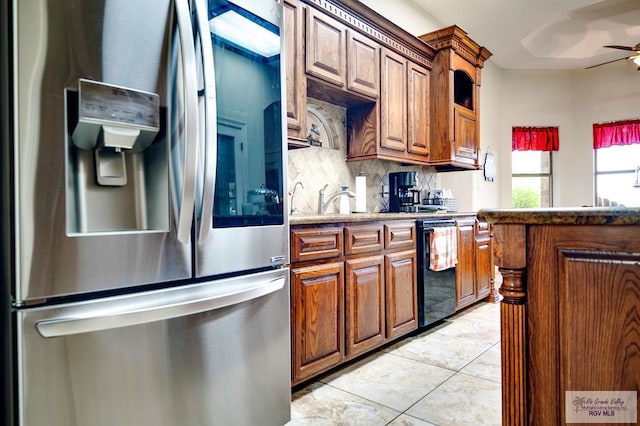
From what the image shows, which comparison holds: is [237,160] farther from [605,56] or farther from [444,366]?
[605,56]

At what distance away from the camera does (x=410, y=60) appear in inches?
131

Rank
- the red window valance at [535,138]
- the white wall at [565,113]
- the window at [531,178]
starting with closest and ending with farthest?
1. the white wall at [565,113]
2. the red window valance at [535,138]
3. the window at [531,178]

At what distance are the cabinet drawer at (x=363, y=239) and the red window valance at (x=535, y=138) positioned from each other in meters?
4.44

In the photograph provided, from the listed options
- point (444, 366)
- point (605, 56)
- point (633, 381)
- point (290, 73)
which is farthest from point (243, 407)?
point (605, 56)

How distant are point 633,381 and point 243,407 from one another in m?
1.18

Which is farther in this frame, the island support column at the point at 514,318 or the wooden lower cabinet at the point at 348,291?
the wooden lower cabinet at the point at 348,291

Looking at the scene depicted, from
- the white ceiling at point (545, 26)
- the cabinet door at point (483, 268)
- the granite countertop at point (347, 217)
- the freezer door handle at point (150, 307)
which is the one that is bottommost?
the cabinet door at point (483, 268)

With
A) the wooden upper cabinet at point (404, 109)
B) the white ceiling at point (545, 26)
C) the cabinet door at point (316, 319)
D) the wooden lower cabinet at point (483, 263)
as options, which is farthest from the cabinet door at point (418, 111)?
the cabinet door at point (316, 319)

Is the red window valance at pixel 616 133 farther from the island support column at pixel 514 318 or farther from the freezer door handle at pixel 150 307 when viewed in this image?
the freezer door handle at pixel 150 307

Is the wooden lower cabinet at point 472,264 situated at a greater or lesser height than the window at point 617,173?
lesser

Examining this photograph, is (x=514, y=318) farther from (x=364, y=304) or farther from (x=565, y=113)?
(x=565, y=113)

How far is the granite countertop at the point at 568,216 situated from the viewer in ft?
2.77

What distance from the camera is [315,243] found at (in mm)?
1980

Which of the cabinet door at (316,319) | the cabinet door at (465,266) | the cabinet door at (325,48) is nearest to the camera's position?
the cabinet door at (316,319)
